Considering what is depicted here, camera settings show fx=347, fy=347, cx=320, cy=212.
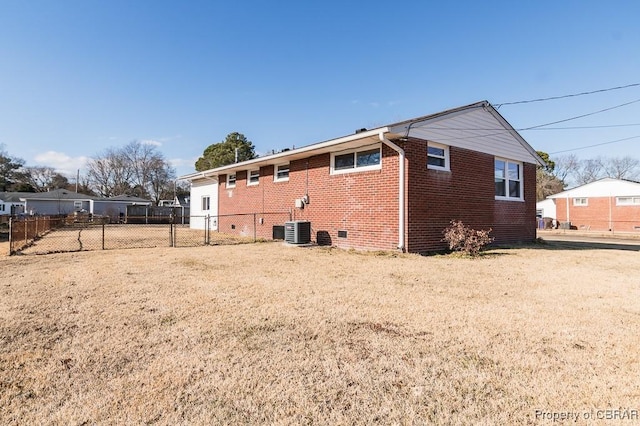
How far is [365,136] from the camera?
9219 millimetres

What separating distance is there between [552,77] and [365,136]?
28.5ft

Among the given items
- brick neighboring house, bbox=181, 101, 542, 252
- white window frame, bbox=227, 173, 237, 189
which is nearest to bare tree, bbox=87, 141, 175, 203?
white window frame, bbox=227, 173, 237, 189

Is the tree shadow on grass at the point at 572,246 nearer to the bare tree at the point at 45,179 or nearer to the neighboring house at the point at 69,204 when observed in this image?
the neighboring house at the point at 69,204

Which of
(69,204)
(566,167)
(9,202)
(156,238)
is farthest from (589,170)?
(9,202)

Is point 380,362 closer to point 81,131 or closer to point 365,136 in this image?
point 365,136

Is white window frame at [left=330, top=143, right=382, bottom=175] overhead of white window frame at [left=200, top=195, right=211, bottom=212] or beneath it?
overhead

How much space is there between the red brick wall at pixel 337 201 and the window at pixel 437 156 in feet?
4.06

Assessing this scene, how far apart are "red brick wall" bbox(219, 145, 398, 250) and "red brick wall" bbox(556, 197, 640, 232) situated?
2680 centimetres

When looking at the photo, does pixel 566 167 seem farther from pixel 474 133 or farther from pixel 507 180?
pixel 474 133

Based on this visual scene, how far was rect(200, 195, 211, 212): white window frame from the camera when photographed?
19711 millimetres

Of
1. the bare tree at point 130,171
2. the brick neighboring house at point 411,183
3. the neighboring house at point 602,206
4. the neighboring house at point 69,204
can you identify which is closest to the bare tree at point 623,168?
the neighboring house at point 602,206

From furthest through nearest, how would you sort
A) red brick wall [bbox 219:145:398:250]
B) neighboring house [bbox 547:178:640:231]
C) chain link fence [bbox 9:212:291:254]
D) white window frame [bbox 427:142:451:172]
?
1. neighboring house [bbox 547:178:640:231]
2. chain link fence [bbox 9:212:291:254]
3. white window frame [bbox 427:142:451:172]
4. red brick wall [bbox 219:145:398:250]

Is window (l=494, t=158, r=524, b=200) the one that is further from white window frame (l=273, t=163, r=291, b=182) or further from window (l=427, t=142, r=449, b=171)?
white window frame (l=273, t=163, r=291, b=182)

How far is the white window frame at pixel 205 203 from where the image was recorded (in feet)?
64.7
